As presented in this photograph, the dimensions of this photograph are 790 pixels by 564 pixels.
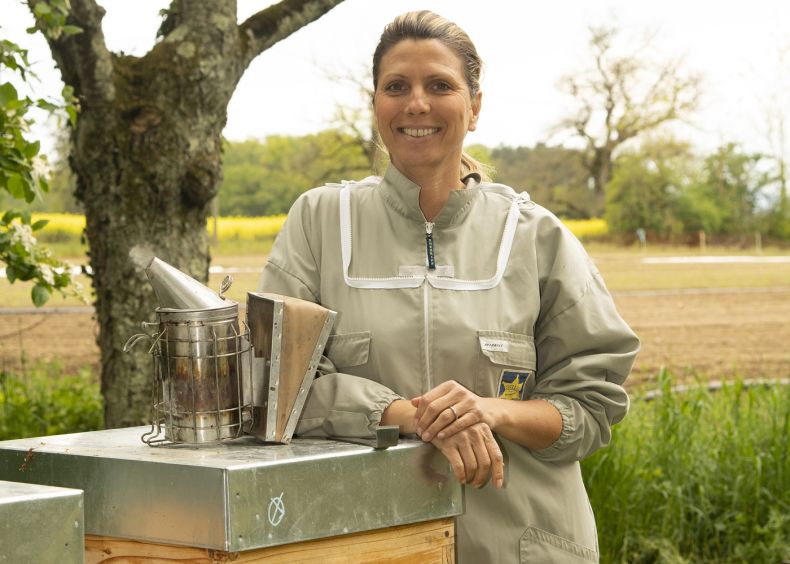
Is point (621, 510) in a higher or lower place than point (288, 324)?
lower

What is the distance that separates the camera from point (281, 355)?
195 cm

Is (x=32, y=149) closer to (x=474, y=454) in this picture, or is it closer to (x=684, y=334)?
(x=474, y=454)

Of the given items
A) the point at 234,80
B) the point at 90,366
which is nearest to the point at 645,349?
the point at 90,366

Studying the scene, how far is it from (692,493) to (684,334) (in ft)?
24.8

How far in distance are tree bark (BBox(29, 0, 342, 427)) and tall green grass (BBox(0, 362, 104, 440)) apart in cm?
93

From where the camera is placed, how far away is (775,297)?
15.3 meters

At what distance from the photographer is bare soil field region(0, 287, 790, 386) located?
939cm

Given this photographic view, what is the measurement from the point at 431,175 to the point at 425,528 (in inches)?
31.8

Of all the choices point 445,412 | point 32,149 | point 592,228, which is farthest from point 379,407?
point 592,228

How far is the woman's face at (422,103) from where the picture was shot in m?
2.28

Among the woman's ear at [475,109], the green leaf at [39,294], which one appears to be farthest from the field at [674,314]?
the woman's ear at [475,109]

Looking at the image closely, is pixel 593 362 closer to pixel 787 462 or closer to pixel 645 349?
pixel 787 462

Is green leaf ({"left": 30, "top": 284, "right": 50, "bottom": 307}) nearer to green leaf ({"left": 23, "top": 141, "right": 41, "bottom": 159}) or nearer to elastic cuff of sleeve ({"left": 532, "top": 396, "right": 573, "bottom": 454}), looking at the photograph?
green leaf ({"left": 23, "top": 141, "right": 41, "bottom": 159})

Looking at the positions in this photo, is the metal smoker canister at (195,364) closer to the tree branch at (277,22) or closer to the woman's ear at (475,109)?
the woman's ear at (475,109)
